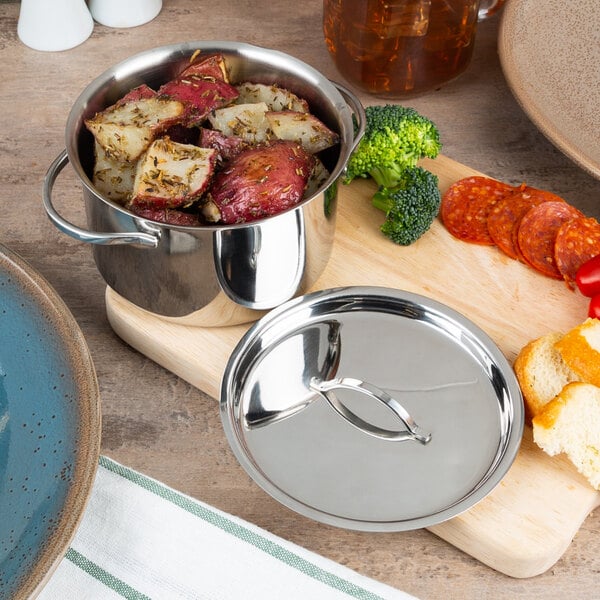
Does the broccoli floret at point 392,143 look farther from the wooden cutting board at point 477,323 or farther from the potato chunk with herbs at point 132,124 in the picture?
the potato chunk with herbs at point 132,124

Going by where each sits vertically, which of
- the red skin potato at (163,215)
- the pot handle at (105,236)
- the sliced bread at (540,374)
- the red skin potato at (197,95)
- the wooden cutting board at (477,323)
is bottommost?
the wooden cutting board at (477,323)

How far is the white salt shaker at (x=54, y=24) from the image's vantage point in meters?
2.23

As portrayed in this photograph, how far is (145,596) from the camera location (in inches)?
51.0

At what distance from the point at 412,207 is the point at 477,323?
0.26m

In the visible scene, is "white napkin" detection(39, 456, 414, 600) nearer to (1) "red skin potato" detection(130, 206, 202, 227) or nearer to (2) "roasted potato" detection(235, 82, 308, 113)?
(1) "red skin potato" detection(130, 206, 202, 227)

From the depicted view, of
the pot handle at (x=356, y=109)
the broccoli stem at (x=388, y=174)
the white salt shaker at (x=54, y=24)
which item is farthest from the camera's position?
the white salt shaker at (x=54, y=24)

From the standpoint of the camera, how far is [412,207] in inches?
67.6

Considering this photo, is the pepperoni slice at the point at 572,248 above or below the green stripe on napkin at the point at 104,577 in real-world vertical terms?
above

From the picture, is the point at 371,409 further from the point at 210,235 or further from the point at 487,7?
the point at 487,7

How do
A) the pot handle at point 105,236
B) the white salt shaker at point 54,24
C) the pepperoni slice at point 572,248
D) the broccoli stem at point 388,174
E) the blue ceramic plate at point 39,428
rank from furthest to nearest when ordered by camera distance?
the white salt shaker at point 54,24
the broccoli stem at point 388,174
the pepperoni slice at point 572,248
the pot handle at point 105,236
the blue ceramic plate at point 39,428

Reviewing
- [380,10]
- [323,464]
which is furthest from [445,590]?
[380,10]

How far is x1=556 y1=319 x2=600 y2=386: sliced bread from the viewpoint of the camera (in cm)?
145

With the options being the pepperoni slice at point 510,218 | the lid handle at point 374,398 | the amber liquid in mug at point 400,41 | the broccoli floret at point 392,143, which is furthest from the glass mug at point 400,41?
the lid handle at point 374,398

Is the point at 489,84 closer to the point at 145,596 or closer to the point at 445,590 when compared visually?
the point at 445,590
